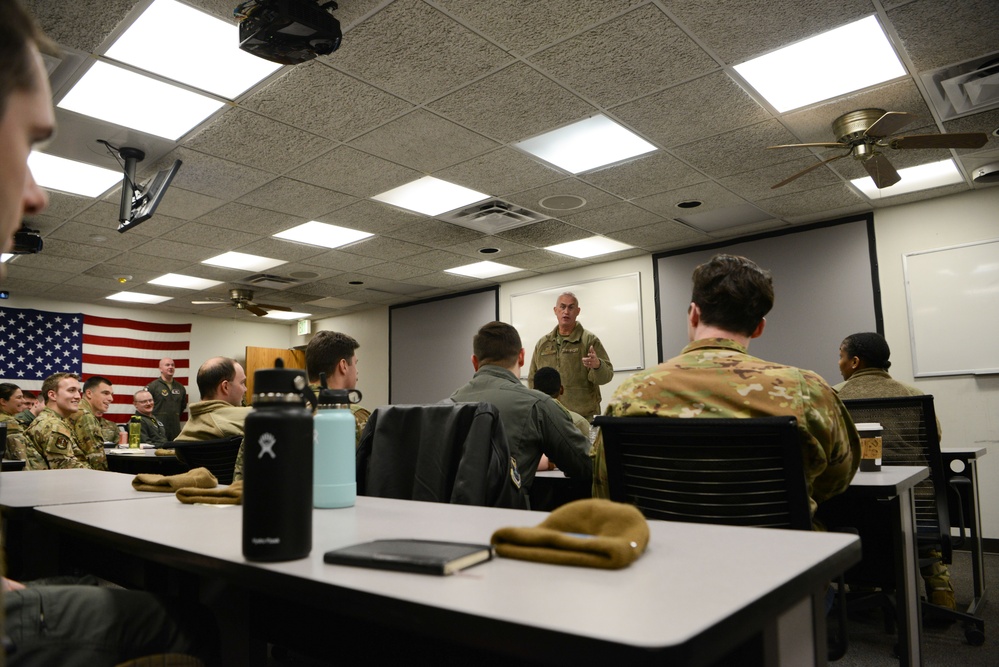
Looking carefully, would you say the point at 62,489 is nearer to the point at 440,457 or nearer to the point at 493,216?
the point at 440,457

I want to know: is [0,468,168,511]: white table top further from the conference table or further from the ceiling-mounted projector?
the ceiling-mounted projector

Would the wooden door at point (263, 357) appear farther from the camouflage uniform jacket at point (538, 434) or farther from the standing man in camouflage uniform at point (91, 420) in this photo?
the camouflage uniform jacket at point (538, 434)

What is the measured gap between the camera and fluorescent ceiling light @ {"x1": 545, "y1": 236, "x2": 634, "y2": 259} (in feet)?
20.7

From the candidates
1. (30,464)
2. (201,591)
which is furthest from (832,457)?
(30,464)

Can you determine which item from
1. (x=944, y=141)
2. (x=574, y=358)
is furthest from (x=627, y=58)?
(x=574, y=358)

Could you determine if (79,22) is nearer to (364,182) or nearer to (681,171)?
(364,182)

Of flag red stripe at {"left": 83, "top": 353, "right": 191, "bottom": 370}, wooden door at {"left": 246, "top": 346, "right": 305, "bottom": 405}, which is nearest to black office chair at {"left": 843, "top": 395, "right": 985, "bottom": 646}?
wooden door at {"left": 246, "top": 346, "right": 305, "bottom": 405}

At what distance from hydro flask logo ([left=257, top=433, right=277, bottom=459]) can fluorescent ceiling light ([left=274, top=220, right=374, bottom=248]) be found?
504 centimetres

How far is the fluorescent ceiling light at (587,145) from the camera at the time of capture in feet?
13.0

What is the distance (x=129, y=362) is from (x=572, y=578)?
32.1ft

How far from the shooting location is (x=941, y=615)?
9.05 ft

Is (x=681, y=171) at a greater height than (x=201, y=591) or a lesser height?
greater

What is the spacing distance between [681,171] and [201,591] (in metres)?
4.07

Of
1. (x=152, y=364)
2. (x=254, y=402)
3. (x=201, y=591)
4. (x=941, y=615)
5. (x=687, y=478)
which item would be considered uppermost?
(x=152, y=364)
